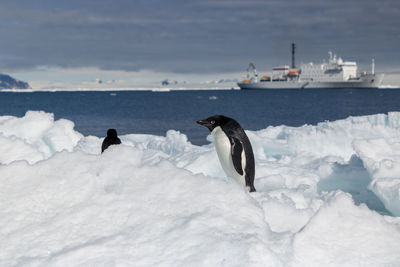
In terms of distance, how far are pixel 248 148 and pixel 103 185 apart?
7.47ft

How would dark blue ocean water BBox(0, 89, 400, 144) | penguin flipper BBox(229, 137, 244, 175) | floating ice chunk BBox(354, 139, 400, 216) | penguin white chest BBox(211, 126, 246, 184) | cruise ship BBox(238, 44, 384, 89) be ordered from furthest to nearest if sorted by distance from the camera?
cruise ship BBox(238, 44, 384, 89)
dark blue ocean water BBox(0, 89, 400, 144)
floating ice chunk BBox(354, 139, 400, 216)
penguin white chest BBox(211, 126, 246, 184)
penguin flipper BBox(229, 137, 244, 175)

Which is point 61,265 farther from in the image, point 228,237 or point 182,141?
point 182,141

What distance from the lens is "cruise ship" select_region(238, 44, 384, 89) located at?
92375mm

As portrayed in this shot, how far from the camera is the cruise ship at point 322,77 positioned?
92.4 meters

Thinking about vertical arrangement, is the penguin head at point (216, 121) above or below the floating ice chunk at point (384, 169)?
above

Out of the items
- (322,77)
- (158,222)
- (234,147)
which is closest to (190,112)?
(234,147)

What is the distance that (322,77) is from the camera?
312 feet

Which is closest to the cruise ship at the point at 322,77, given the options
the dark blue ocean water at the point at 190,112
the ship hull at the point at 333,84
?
the ship hull at the point at 333,84

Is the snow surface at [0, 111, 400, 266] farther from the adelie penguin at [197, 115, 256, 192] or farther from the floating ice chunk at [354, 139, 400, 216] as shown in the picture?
the floating ice chunk at [354, 139, 400, 216]

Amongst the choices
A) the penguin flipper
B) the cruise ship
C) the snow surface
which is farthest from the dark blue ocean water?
the cruise ship

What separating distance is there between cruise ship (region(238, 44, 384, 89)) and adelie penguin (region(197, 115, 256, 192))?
9127cm

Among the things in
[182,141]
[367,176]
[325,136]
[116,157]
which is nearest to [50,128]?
[182,141]

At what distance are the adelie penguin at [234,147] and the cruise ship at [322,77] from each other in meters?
91.3

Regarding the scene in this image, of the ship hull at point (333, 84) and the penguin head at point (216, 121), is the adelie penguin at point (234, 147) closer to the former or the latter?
the penguin head at point (216, 121)
